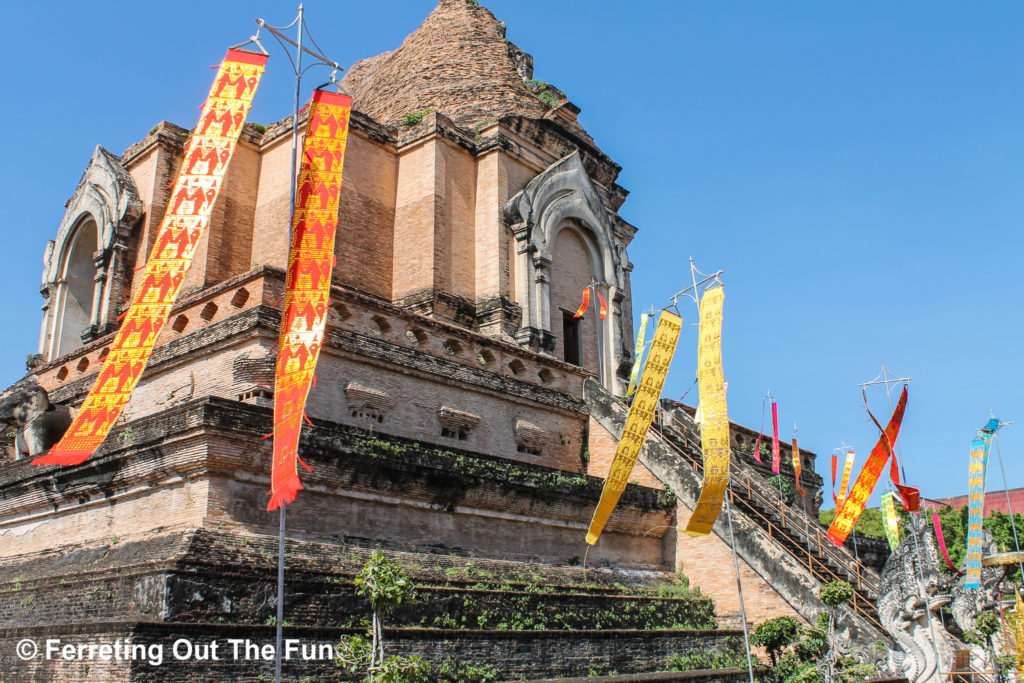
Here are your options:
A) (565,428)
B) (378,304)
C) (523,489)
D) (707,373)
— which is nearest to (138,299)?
(378,304)

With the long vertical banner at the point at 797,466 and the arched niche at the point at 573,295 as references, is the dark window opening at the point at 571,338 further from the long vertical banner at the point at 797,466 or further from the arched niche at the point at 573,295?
the long vertical banner at the point at 797,466

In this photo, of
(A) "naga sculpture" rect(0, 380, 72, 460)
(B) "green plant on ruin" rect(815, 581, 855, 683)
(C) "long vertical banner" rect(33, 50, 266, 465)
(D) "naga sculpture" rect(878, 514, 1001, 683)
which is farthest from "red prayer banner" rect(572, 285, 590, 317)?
(C) "long vertical banner" rect(33, 50, 266, 465)

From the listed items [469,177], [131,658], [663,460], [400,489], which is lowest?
[131,658]

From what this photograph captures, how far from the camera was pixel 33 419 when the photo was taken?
1338 cm

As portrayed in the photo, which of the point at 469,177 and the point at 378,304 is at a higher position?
the point at 469,177

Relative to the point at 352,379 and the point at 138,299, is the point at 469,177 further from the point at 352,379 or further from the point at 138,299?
the point at 138,299

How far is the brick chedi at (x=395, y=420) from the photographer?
895cm

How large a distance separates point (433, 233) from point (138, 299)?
9.03 metres

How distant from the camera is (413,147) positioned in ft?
61.9

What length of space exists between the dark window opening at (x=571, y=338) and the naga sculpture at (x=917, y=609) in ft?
27.4

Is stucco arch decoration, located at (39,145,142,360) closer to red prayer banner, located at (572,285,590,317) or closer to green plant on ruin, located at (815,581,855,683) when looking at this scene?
red prayer banner, located at (572,285,590,317)

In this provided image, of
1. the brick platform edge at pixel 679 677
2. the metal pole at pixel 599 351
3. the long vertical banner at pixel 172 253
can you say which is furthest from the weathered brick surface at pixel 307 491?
the metal pole at pixel 599 351

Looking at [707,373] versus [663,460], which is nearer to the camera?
[707,373]

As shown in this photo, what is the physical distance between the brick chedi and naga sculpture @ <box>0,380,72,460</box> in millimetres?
48
